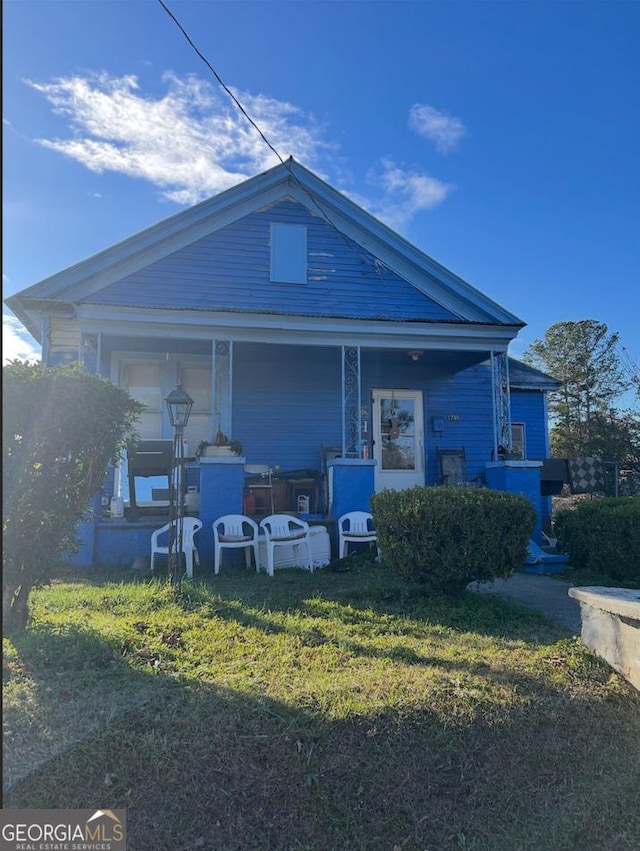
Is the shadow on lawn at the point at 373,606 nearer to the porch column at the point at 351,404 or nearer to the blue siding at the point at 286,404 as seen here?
the porch column at the point at 351,404

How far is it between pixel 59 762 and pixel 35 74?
17.4 ft

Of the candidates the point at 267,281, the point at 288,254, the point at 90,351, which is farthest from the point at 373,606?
the point at 288,254

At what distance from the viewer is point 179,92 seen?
7.02 m

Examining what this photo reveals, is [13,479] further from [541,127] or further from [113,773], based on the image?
[541,127]

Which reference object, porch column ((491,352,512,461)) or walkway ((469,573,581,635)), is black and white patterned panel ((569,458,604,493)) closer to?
porch column ((491,352,512,461))

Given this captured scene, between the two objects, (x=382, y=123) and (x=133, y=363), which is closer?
(x=382, y=123)

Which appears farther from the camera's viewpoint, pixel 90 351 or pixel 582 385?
pixel 582 385

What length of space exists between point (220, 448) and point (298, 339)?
89.1 inches

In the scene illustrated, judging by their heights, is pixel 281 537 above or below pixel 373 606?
above

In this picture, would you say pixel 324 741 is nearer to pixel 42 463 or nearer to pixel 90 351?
pixel 42 463

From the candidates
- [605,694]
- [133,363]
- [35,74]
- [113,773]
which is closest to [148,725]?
[113,773]

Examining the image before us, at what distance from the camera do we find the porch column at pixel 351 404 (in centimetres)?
887

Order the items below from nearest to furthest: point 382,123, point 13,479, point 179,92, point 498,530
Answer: point 13,479 → point 498,530 → point 179,92 → point 382,123

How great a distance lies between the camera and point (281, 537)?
23.1 feet
